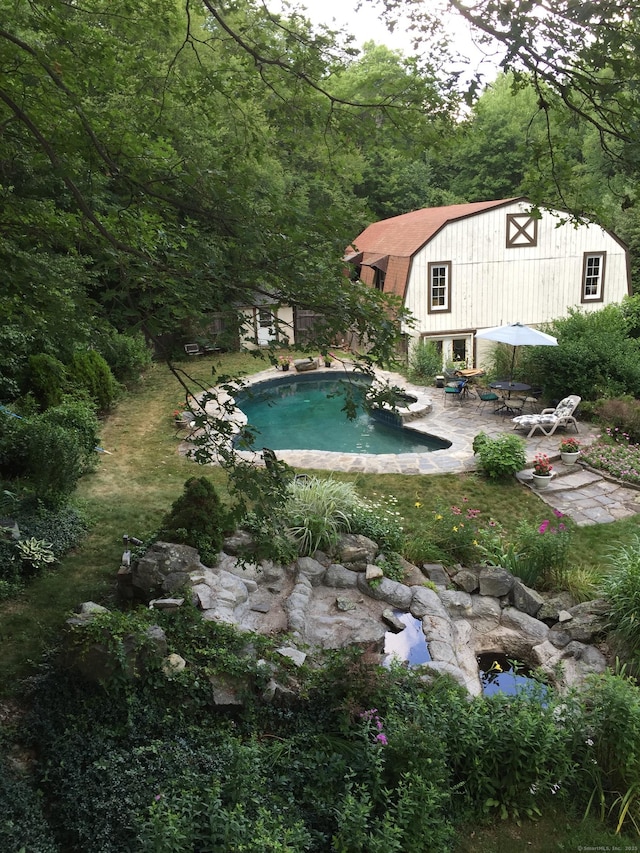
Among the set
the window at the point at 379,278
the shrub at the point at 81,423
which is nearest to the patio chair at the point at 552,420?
the window at the point at 379,278

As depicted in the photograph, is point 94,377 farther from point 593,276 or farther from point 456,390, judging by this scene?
point 593,276

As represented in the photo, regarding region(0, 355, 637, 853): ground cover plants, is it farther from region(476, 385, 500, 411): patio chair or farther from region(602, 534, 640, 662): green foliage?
region(476, 385, 500, 411): patio chair

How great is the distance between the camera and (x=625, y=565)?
732 cm

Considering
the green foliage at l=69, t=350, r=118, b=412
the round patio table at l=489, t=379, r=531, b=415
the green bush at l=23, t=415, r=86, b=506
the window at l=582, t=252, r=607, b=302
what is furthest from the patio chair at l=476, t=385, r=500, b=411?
the green bush at l=23, t=415, r=86, b=506

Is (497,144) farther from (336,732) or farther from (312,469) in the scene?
(336,732)

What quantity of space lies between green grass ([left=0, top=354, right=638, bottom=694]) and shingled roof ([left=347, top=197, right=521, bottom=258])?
8569 mm

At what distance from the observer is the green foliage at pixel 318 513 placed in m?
8.01

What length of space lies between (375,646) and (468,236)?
16.8m

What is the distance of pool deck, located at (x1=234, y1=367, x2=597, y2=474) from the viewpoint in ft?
40.0

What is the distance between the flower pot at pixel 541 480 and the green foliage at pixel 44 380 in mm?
9605

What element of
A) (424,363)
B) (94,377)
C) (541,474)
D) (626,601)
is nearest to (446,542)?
(626,601)

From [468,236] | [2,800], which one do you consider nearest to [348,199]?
[2,800]

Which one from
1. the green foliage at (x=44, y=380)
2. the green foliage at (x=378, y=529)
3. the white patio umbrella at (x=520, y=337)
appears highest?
the white patio umbrella at (x=520, y=337)

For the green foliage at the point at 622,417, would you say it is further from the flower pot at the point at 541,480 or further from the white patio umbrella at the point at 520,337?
the flower pot at the point at 541,480
